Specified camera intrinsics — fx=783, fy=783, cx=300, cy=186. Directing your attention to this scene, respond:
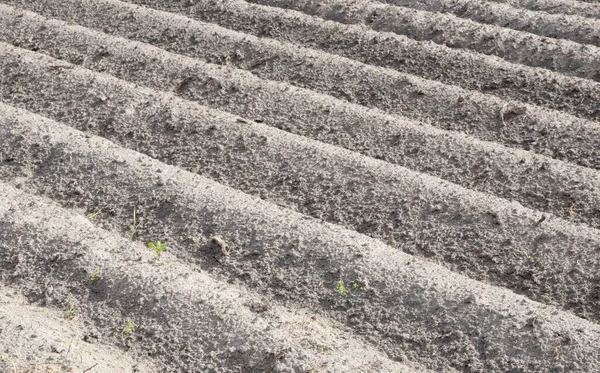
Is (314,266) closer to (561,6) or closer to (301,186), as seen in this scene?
(301,186)

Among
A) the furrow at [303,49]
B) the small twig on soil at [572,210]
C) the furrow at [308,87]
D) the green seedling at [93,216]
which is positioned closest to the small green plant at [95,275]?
the green seedling at [93,216]

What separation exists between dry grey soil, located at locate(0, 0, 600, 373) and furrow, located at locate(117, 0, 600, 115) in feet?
0.05

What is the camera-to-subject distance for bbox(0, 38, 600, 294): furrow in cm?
316

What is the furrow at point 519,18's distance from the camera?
4.42 m

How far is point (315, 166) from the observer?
3393 mm

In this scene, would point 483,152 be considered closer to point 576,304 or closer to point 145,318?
point 576,304

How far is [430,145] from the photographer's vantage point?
3551mm

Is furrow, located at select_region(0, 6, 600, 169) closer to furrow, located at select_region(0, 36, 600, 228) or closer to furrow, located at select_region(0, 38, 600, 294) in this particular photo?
furrow, located at select_region(0, 36, 600, 228)

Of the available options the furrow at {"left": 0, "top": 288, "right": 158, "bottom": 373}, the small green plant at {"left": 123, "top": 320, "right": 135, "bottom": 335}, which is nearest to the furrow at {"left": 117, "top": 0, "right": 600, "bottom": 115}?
the small green plant at {"left": 123, "top": 320, "right": 135, "bottom": 335}

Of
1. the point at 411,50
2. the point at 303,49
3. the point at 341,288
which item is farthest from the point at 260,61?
the point at 341,288

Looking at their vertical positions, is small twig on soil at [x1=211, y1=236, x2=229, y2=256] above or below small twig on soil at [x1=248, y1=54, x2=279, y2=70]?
below

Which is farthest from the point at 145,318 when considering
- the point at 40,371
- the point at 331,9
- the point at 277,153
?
the point at 331,9

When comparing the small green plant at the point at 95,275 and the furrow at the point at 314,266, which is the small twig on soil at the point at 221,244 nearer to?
the furrow at the point at 314,266

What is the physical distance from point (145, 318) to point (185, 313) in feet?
0.45
